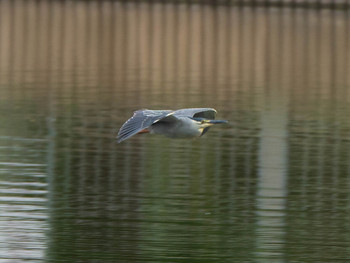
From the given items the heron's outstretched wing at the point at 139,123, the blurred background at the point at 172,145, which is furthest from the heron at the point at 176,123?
the blurred background at the point at 172,145

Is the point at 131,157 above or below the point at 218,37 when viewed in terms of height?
below

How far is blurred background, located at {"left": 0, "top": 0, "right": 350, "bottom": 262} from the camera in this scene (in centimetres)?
964

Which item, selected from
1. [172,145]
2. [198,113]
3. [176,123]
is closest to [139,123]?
[176,123]

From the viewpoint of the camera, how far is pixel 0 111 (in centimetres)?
1636

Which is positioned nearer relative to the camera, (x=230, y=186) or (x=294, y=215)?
(x=294, y=215)

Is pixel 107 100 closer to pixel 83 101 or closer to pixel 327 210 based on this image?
pixel 83 101

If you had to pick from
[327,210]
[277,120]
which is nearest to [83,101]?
[277,120]

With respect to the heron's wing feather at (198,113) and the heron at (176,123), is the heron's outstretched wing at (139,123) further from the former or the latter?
the heron's wing feather at (198,113)

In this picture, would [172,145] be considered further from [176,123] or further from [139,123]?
[139,123]

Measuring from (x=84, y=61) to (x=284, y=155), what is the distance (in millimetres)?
10061

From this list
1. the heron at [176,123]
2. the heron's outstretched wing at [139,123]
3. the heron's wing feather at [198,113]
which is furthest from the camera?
the heron's wing feather at [198,113]

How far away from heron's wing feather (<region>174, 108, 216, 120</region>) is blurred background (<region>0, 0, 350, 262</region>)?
0.97 meters

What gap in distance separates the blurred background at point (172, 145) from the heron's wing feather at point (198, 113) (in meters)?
0.97

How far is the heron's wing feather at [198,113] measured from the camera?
10.5 m
